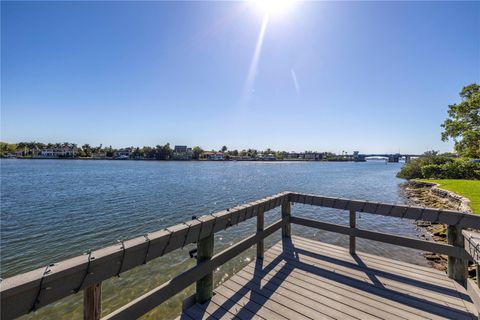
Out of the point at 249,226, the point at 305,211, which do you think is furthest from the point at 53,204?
the point at 305,211

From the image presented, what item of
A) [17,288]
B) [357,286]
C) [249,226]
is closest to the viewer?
[17,288]

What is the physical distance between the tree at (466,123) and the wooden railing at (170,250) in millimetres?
13575

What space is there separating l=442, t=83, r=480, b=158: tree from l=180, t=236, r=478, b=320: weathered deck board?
13764 mm

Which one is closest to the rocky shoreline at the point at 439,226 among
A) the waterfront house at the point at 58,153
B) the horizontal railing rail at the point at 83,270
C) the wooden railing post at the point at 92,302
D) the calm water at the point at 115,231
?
the calm water at the point at 115,231

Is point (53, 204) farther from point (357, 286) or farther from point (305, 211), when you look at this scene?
point (357, 286)

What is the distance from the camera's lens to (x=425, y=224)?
12.1m

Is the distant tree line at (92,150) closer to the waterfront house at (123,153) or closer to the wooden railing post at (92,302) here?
the waterfront house at (123,153)

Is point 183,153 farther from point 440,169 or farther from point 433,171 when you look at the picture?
point 440,169

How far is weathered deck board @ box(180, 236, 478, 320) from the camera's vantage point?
3049 mm

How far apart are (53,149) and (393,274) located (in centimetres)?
15692

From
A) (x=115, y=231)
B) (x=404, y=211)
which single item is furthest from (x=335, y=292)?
(x=115, y=231)

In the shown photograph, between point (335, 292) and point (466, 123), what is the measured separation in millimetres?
16181

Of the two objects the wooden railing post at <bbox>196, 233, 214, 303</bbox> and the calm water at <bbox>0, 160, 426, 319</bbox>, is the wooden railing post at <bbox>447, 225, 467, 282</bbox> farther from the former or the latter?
the calm water at <bbox>0, 160, 426, 319</bbox>

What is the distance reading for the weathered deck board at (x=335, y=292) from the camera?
3049 mm
